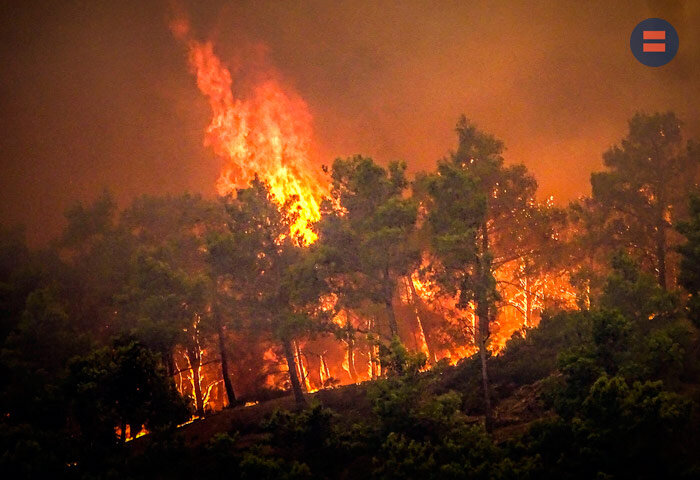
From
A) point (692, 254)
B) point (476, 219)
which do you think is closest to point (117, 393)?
point (476, 219)

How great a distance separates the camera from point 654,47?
47.3 metres

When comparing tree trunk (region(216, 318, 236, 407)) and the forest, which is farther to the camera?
tree trunk (region(216, 318, 236, 407))

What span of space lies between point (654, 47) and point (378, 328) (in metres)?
40.6

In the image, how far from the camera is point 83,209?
3381 cm

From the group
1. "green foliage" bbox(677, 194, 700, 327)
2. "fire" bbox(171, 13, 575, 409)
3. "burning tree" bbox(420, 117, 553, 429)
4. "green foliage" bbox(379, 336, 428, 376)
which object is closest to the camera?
"green foliage" bbox(379, 336, 428, 376)

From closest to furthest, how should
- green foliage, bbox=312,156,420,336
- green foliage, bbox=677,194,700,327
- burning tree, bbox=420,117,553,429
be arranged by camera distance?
1. green foliage, bbox=677,194,700,327
2. burning tree, bbox=420,117,553,429
3. green foliage, bbox=312,156,420,336

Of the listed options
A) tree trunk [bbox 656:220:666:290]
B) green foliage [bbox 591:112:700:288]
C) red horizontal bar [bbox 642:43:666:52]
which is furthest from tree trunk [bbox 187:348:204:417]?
red horizontal bar [bbox 642:43:666:52]

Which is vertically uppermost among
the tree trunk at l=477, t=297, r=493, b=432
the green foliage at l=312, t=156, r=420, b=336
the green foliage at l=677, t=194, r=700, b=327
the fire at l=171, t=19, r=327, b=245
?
the fire at l=171, t=19, r=327, b=245

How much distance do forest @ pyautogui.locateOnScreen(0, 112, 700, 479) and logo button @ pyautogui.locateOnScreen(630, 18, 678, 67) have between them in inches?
943

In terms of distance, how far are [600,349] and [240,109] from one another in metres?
47.3

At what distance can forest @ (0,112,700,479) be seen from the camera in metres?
13.1

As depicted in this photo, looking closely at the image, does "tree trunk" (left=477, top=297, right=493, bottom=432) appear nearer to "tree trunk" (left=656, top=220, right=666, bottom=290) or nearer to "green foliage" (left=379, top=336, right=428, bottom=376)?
"green foliage" (left=379, top=336, right=428, bottom=376)

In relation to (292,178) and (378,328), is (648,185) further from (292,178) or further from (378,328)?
(292,178)

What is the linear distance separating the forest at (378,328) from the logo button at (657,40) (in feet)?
78.6
